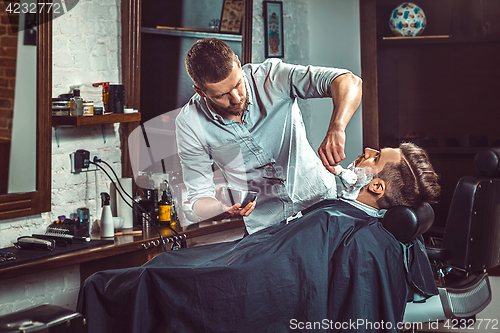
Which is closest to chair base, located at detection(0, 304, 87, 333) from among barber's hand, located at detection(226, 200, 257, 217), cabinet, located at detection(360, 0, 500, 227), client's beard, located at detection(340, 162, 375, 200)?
barber's hand, located at detection(226, 200, 257, 217)

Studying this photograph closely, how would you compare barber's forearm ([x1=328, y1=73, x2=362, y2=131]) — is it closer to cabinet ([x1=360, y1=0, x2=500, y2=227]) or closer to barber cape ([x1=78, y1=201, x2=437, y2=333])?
barber cape ([x1=78, y1=201, x2=437, y2=333])

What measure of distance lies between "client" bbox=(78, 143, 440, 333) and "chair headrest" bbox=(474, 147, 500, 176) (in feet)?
2.73

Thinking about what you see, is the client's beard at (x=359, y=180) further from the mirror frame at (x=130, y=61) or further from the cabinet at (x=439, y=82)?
the cabinet at (x=439, y=82)

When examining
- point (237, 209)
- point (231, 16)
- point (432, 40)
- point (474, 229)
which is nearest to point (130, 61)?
point (231, 16)

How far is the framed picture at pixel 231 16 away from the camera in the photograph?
295cm

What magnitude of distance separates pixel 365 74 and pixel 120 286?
2449 mm

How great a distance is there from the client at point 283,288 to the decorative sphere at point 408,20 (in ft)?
7.08

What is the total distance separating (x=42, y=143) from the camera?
7.14ft

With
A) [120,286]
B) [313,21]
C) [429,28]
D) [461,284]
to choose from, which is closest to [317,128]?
[313,21]

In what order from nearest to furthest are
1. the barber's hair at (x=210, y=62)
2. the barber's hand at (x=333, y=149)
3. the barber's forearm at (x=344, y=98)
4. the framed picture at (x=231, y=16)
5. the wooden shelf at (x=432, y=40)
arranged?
the barber's hand at (x=333, y=149), the barber's forearm at (x=344, y=98), the barber's hair at (x=210, y=62), the framed picture at (x=231, y=16), the wooden shelf at (x=432, y=40)

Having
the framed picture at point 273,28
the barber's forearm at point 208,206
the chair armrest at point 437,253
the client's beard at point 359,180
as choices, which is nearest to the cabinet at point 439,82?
the framed picture at point 273,28

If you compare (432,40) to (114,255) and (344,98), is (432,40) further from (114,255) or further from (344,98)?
(114,255)

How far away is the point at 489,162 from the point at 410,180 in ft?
2.39

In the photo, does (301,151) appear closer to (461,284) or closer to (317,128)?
(461,284)
